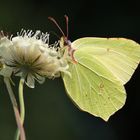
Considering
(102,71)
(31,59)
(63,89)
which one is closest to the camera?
(31,59)

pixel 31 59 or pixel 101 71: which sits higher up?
pixel 31 59

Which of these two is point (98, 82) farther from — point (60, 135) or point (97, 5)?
point (97, 5)

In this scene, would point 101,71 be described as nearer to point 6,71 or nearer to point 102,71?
point 102,71

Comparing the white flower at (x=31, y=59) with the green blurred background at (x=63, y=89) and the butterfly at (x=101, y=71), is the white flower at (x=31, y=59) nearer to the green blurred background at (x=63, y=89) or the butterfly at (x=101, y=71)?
the butterfly at (x=101, y=71)

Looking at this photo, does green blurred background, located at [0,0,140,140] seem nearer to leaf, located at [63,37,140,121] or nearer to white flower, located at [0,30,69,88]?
leaf, located at [63,37,140,121]

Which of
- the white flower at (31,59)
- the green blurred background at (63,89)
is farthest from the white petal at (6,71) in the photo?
the green blurred background at (63,89)

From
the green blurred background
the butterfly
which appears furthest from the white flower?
the green blurred background

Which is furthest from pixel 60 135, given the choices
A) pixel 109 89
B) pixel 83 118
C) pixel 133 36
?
pixel 109 89

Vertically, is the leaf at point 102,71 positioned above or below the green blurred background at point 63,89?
above

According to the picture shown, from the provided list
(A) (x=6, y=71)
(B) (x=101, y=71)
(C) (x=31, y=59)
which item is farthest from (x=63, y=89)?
(A) (x=6, y=71)
